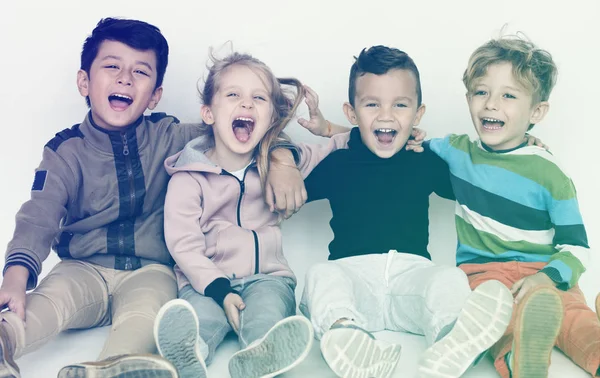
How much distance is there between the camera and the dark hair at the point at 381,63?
75.8 inches

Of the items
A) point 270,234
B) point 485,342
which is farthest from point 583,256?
point 270,234

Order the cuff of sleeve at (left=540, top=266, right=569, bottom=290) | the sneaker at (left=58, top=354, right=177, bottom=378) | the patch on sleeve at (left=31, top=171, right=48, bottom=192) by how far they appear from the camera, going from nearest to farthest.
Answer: the sneaker at (left=58, top=354, right=177, bottom=378) → the cuff of sleeve at (left=540, top=266, right=569, bottom=290) → the patch on sleeve at (left=31, top=171, right=48, bottom=192)

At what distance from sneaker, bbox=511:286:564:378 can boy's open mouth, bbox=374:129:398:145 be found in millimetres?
631

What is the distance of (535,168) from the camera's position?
185cm

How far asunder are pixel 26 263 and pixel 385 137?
929 mm

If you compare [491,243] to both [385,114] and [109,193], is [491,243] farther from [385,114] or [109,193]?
[109,193]

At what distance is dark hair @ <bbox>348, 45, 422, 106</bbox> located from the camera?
1.93 metres

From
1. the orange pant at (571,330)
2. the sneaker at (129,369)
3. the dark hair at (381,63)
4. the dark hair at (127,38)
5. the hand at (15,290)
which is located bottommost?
the orange pant at (571,330)

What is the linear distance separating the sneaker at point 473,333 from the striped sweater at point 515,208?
341 mm

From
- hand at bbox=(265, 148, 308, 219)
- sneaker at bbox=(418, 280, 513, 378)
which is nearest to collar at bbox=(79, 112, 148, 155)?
hand at bbox=(265, 148, 308, 219)

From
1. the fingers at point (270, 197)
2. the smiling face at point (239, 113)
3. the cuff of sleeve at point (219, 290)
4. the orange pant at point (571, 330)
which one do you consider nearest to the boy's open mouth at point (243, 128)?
the smiling face at point (239, 113)

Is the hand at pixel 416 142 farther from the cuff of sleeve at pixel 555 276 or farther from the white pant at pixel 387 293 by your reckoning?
the cuff of sleeve at pixel 555 276

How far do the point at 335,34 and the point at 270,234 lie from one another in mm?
752

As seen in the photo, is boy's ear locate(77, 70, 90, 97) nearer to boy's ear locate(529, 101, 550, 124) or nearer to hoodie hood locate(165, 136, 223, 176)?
hoodie hood locate(165, 136, 223, 176)
